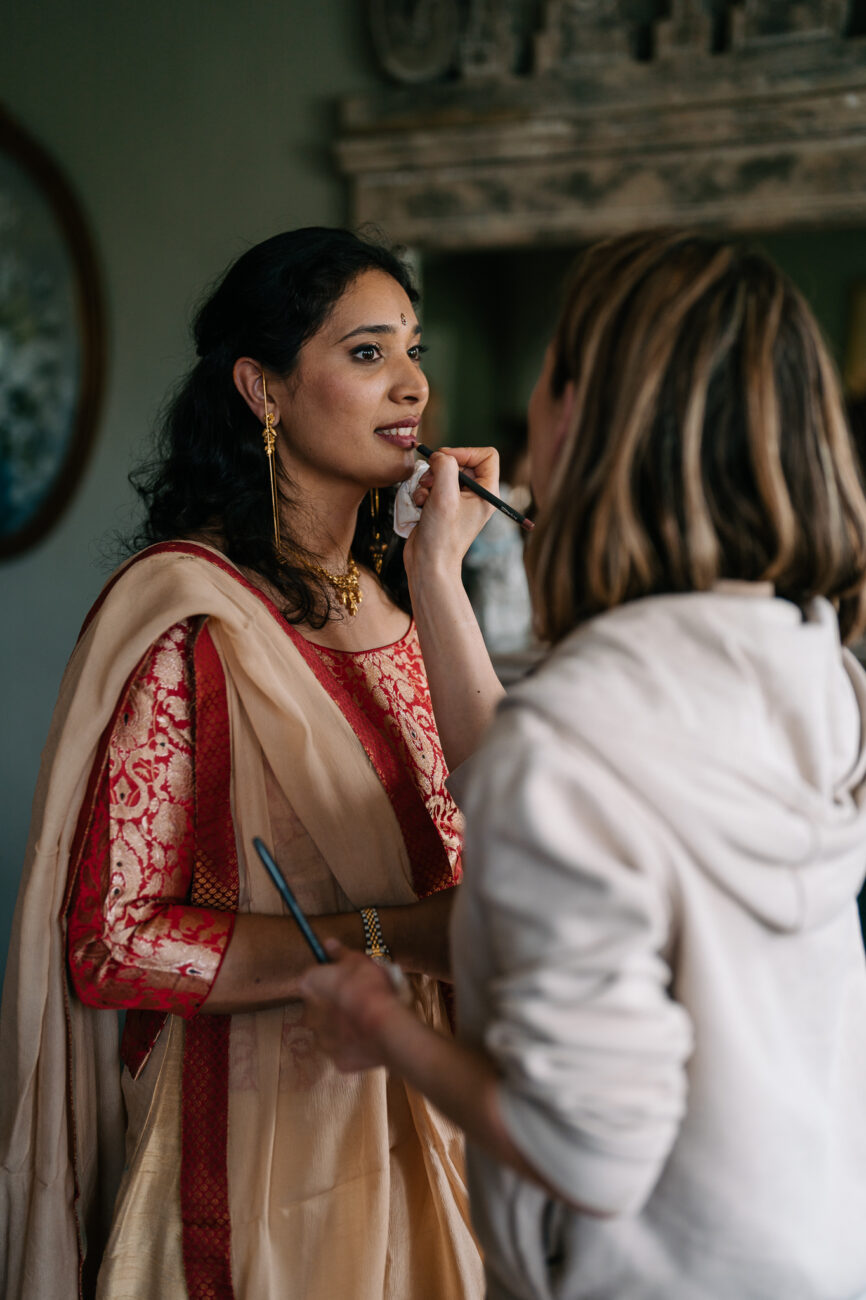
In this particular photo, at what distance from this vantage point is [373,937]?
1128mm

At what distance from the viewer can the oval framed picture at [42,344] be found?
3.01 meters

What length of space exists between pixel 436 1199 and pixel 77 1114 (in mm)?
416

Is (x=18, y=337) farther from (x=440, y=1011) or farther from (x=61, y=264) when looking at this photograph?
(x=440, y=1011)

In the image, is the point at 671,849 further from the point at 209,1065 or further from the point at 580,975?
the point at 209,1065

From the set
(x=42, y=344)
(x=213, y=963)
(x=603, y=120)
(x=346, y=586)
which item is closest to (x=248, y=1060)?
(x=213, y=963)

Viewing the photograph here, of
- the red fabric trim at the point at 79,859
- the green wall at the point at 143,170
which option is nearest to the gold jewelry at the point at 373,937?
the red fabric trim at the point at 79,859

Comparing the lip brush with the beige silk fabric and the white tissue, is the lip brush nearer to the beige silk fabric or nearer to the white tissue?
the white tissue

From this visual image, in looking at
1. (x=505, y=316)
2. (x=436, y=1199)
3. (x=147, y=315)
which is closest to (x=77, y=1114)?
(x=436, y=1199)

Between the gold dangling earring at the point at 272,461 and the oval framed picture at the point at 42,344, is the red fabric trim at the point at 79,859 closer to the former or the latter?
the gold dangling earring at the point at 272,461

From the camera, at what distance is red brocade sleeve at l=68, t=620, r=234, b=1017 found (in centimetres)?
108

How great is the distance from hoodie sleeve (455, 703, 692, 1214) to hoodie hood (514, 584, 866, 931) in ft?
0.08

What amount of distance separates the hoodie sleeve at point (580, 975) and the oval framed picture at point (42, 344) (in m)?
2.76

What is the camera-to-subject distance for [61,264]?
305cm

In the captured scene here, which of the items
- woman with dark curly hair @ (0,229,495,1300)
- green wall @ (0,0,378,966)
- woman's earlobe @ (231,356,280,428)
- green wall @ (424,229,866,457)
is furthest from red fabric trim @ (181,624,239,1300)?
green wall @ (424,229,866,457)
